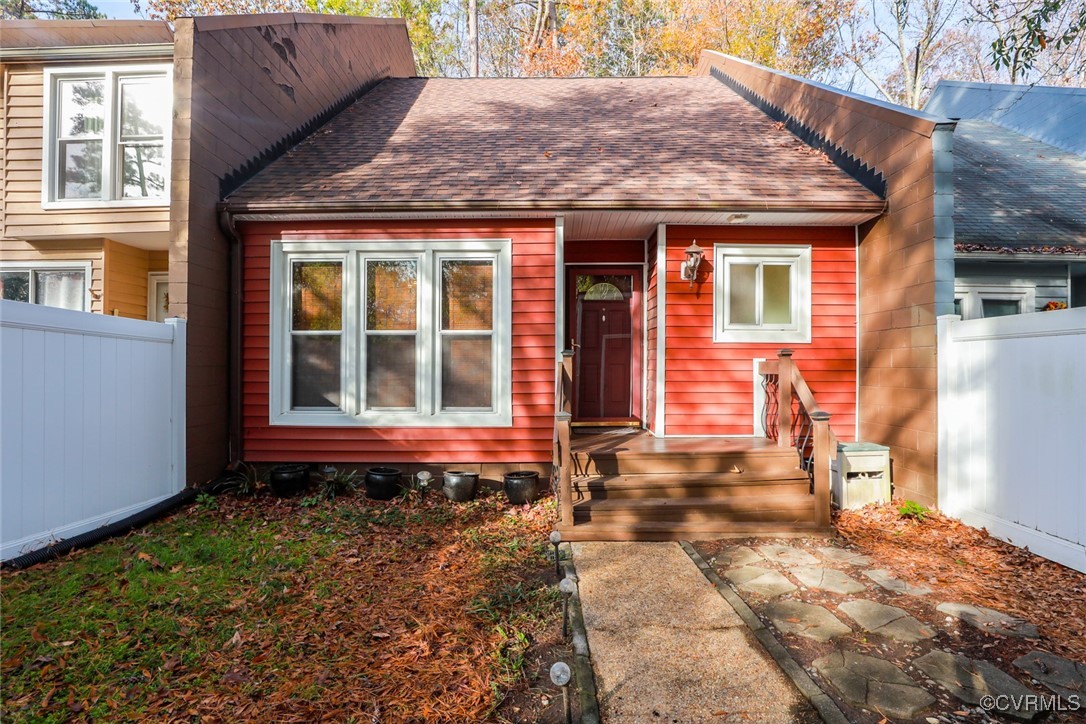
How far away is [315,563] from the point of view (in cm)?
393

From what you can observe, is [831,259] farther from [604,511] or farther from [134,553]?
[134,553]

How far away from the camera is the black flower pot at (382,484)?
5.50m

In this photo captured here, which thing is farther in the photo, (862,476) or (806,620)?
(862,476)

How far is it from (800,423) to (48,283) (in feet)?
32.4

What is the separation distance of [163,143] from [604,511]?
273 inches

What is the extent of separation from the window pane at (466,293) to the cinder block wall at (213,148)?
2494mm

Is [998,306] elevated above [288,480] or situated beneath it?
elevated above

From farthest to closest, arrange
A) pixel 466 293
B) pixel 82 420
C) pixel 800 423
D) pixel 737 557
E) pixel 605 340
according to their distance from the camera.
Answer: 1. pixel 605 340
2. pixel 800 423
3. pixel 466 293
4. pixel 82 420
5. pixel 737 557

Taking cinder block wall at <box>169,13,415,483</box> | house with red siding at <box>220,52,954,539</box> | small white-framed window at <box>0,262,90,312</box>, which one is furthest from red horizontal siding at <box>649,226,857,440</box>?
small white-framed window at <box>0,262,90,312</box>

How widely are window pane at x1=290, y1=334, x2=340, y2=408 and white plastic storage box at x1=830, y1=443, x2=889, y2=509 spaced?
5555mm

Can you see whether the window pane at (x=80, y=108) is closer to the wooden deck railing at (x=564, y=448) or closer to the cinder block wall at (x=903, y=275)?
the wooden deck railing at (x=564, y=448)

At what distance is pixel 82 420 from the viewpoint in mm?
4223

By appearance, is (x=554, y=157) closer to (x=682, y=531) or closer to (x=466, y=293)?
(x=466, y=293)

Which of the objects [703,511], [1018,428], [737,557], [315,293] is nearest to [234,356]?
[315,293]
